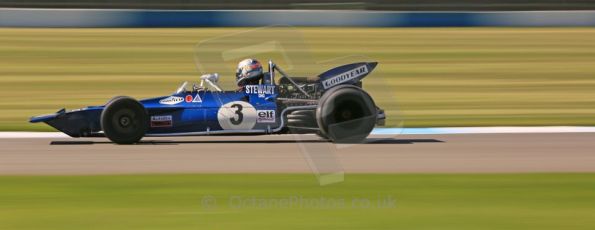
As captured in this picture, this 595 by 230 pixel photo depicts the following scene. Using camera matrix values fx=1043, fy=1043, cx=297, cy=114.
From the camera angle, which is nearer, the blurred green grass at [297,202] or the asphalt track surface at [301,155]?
the blurred green grass at [297,202]

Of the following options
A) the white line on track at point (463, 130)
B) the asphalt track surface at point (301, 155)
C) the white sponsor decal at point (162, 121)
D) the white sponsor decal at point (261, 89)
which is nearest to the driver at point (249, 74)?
the white sponsor decal at point (261, 89)

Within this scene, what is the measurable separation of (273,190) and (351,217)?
145 cm

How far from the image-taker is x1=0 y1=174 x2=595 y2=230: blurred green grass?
689 centimetres

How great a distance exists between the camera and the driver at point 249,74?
1224cm

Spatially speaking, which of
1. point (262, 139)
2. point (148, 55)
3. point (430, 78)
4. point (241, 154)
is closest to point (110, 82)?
point (148, 55)

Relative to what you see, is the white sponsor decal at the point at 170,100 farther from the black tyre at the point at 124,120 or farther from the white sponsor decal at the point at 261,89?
the white sponsor decal at the point at 261,89

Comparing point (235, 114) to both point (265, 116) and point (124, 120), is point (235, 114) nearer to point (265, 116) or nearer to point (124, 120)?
point (265, 116)

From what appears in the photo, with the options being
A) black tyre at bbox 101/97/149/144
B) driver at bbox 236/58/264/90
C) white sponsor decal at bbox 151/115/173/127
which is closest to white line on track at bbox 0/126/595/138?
black tyre at bbox 101/97/149/144

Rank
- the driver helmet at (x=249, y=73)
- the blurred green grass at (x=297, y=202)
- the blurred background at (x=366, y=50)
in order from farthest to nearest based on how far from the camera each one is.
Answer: the blurred background at (x=366, y=50), the driver helmet at (x=249, y=73), the blurred green grass at (x=297, y=202)

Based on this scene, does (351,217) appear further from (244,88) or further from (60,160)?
(244,88)

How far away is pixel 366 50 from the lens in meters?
24.0

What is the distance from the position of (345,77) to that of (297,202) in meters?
4.74

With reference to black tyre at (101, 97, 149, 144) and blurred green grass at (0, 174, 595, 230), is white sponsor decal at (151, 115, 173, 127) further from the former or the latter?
blurred green grass at (0, 174, 595, 230)

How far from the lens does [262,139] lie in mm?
12688
